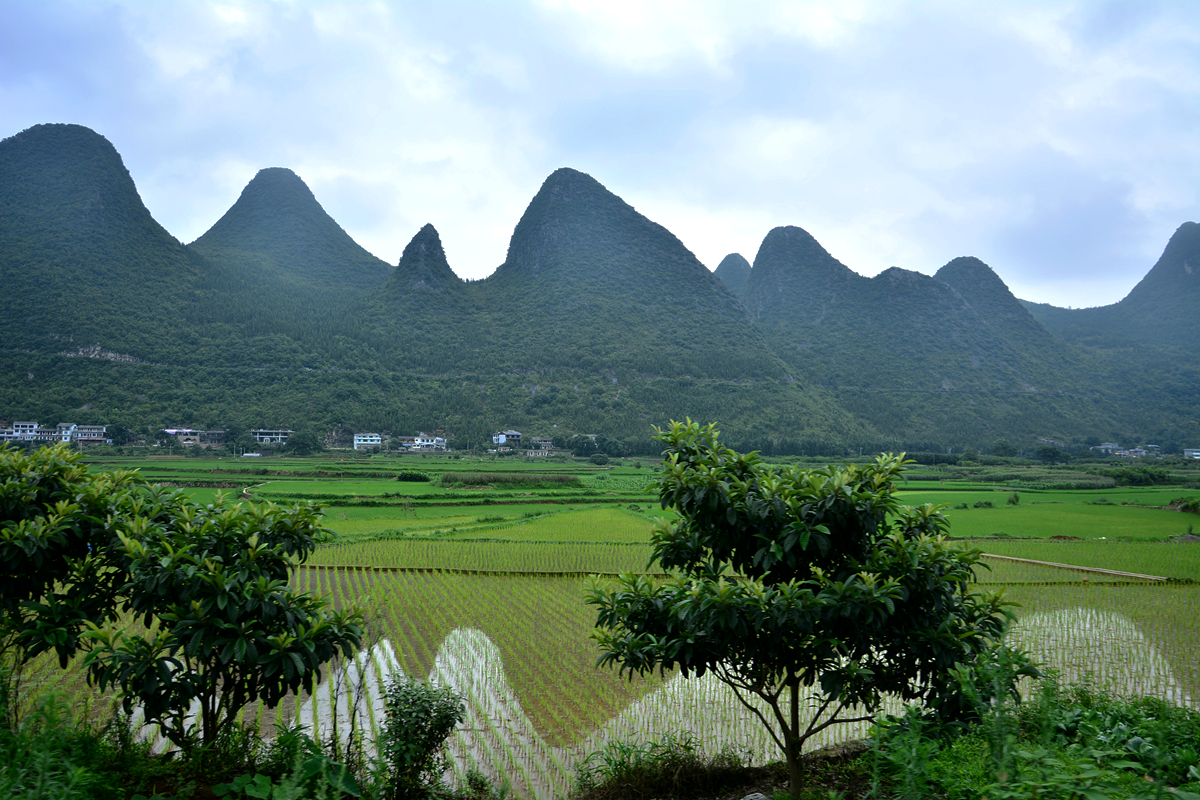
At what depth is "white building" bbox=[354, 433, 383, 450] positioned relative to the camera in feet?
207

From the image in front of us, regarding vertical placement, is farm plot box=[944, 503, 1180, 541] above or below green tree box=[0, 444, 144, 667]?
below

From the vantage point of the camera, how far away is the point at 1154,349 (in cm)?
10675

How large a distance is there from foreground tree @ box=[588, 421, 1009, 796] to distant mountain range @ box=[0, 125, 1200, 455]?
60.1m

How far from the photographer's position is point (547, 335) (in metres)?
96.1

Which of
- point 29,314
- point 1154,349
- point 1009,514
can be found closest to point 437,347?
point 29,314

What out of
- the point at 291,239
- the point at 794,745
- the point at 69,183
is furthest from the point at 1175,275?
the point at 69,183

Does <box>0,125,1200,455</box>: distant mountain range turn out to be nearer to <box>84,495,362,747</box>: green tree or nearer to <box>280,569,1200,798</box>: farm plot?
<box>280,569,1200,798</box>: farm plot

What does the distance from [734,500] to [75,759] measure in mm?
4180

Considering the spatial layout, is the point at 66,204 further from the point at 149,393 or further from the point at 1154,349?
the point at 1154,349

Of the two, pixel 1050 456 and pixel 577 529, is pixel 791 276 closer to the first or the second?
pixel 1050 456

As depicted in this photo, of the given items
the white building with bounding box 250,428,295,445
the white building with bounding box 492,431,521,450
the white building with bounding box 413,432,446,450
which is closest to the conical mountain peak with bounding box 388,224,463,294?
the white building with bounding box 413,432,446,450

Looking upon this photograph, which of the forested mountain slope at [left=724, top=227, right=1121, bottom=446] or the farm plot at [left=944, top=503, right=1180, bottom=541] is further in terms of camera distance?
the forested mountain slope at [left=724, top=227, right=1121, bottom=446]

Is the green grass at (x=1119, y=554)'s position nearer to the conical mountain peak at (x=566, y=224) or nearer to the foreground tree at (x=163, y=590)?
the foreground tree at (x=163, y=590)

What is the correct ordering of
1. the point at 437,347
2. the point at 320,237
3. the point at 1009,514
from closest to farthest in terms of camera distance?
the point at 1009,514
the point at 437,347
the point at 320,237
